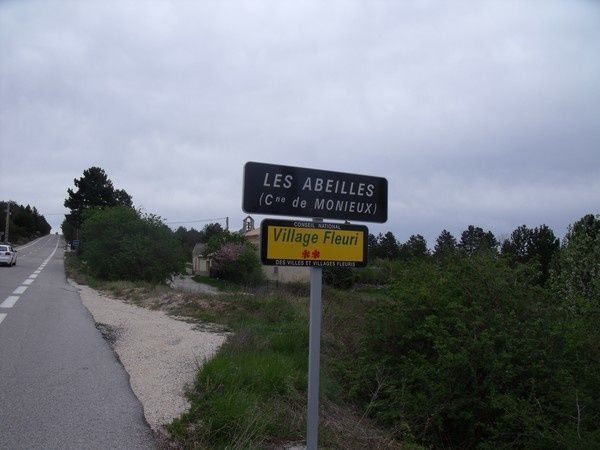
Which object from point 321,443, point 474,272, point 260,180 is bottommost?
point 321,443

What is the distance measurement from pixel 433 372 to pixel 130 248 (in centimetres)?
2250

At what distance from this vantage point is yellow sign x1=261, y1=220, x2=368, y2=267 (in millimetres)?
3605

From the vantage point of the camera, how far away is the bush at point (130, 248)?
2694 cm

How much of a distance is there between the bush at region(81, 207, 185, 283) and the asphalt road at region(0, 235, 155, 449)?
17.1 metres

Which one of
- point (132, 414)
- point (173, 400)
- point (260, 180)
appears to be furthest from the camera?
point (173, 400)

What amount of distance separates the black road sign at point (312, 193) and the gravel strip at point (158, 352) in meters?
2.53

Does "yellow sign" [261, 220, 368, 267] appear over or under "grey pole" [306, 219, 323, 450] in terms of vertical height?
over

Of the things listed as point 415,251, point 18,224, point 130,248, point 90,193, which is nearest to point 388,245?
point 90,193

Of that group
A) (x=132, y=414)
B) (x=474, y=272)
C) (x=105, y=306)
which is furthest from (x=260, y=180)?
(x=105, y=306)

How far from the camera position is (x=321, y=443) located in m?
4.75

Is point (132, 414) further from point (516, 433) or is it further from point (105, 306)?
point (105, 306)

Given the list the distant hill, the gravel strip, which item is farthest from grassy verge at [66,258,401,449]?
the distant hill

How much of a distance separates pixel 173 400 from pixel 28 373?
218 cm

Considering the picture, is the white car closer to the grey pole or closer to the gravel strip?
the gravel strip
